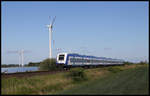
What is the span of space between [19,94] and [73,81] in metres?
6.72

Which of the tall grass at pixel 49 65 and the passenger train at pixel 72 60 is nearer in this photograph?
the passenger train at pixel 72 60

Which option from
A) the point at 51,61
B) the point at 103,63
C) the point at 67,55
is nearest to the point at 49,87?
the point at 67,55

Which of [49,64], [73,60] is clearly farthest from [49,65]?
[73,60]

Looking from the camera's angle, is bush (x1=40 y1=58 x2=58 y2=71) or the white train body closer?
Result: the white train body

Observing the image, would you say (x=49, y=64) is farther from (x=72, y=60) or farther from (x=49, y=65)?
(x=72, y=60)

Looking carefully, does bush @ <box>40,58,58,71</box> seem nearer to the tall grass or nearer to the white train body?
the tall grass

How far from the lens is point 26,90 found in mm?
16344

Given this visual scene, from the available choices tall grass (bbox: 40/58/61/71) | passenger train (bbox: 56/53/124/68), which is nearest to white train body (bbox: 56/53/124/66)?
passenger train (bbox: 56/53/124/68)

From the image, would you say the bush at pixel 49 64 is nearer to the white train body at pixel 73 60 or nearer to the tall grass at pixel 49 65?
the tall grass at pixel 49 65

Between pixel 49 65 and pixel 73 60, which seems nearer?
pixel 73 60

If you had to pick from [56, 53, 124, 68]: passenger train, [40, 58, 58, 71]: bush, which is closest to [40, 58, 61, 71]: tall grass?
[40, 58, 58, 71]: bush

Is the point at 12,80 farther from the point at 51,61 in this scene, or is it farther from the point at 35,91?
the point at 51,61

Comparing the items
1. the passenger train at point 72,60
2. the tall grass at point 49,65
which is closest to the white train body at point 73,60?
the passenger train at point 72,60

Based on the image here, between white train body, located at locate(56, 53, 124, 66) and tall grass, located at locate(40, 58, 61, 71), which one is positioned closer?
white train body, located at locate(56, 53, 124, 66)
